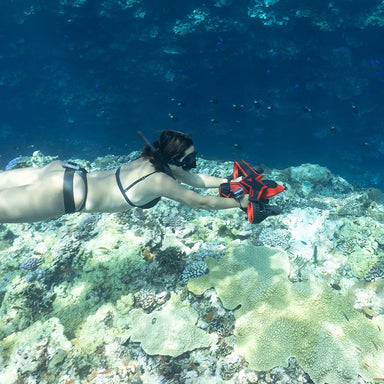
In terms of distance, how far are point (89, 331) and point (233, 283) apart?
2.57m

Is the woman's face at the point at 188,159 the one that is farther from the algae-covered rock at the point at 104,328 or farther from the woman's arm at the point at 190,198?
the algae-covered rock at the point at 104,328

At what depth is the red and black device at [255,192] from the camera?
3092 mm

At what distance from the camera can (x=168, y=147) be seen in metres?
3.08

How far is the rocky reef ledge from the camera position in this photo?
3301mm

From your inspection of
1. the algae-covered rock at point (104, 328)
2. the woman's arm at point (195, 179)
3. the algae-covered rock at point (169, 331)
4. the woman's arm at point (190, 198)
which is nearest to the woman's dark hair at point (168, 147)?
the woman's arm at point (190, 198)

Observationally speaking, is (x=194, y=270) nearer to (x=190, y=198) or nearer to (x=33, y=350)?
(x=190, y=198)

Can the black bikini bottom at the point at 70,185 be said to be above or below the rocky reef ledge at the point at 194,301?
above

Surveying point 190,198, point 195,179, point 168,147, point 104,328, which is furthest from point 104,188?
point 104,328

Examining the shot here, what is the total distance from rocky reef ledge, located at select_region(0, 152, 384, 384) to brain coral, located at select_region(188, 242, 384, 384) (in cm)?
1

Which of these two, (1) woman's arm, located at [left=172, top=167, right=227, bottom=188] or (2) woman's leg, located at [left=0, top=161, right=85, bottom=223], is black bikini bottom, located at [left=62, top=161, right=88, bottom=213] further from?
(1) woman's arm, located at [left=172, top=167, right=227, bottom=188]

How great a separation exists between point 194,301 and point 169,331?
25.4 inches

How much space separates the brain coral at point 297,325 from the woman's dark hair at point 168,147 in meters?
2.37

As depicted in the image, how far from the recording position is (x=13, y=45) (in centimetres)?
2478

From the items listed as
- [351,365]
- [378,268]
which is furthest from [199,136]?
[351,365]
